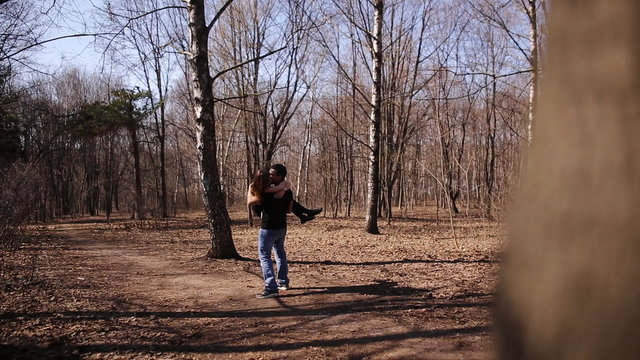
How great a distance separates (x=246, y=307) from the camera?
517 cm

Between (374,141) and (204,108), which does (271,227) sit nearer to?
(204,108)

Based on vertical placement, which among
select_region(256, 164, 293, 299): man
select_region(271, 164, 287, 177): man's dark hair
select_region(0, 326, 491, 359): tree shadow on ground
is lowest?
select_region(0, 326, 491, 359): tree shadow on ground

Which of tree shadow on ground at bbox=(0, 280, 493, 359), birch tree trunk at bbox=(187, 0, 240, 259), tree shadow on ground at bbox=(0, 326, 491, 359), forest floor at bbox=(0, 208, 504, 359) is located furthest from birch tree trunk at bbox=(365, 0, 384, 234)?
tree shadow on ground at bbox=(0, 326, 491, 359)

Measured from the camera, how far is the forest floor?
3.86 meters

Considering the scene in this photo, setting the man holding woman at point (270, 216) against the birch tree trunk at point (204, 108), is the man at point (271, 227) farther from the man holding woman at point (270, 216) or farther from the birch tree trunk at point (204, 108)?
the birch tree trunk at point (204, 108)

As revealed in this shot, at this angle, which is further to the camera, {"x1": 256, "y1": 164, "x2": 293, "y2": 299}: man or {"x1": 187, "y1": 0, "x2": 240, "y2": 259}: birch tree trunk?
{"x1": 187, "y1": 0, "x2": 240, "y2": 259}: birch tree trunk

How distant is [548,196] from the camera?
0.74 m

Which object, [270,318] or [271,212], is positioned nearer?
[270,318]

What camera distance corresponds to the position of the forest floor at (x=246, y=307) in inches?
152

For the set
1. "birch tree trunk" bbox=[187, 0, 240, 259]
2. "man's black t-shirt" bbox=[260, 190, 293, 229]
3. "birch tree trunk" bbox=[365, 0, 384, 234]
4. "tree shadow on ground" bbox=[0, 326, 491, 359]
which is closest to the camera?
"tree shadow on ground" bbox=[0, 326, 491, 359]

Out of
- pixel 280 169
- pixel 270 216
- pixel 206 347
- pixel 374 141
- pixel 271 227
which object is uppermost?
pixel 374 141

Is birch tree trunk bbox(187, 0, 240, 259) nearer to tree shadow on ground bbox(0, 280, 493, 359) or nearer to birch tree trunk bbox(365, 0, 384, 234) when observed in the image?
tree shadow on ground bbox(0, 280, 493, 359)

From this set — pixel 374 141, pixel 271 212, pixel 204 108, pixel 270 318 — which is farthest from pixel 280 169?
pixel 374 141

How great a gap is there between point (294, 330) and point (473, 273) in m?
3.65
